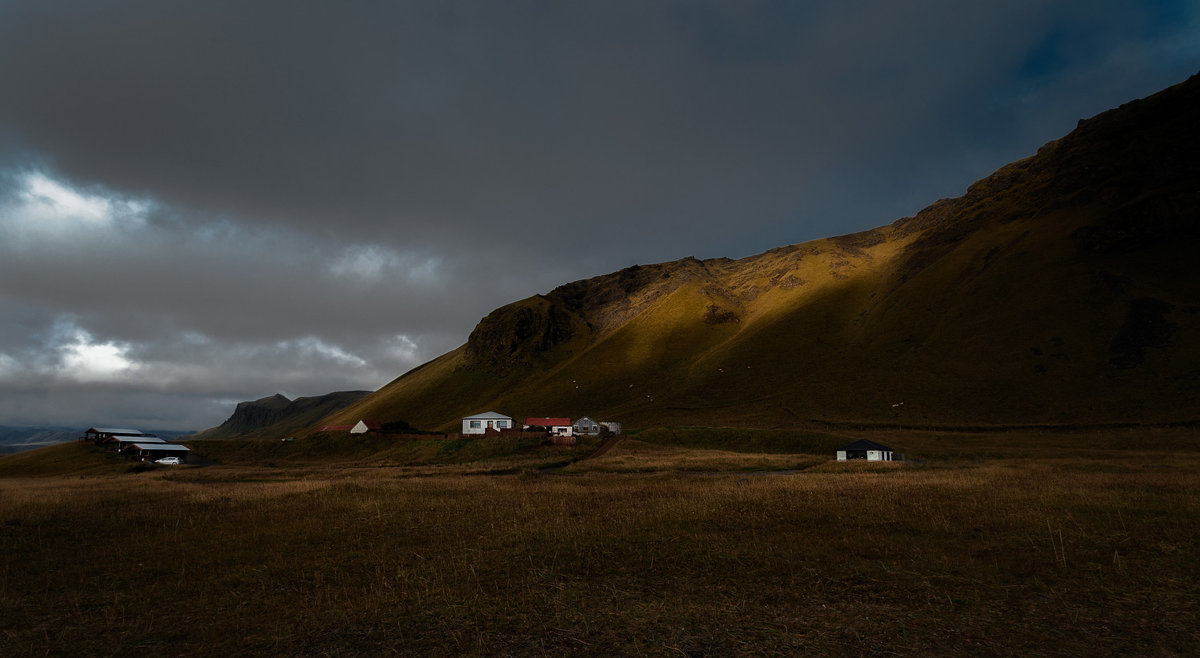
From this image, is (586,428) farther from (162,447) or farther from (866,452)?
(162,447)

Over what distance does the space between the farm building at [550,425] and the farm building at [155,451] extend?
172 feet

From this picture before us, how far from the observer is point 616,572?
1229 centimetres

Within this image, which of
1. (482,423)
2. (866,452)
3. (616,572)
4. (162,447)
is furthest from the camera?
(482,423)

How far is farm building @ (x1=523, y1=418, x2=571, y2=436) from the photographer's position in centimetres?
9838

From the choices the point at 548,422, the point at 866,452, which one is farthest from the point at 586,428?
the point at 866,452

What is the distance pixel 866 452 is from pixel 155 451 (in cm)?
9578

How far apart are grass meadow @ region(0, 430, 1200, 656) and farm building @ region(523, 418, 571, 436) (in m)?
73.0

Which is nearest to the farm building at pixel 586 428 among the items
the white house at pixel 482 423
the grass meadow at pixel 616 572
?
the white house at pixel 482 423

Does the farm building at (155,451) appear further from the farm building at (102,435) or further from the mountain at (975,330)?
the mountain at (975,330)

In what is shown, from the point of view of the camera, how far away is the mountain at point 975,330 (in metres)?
92.8

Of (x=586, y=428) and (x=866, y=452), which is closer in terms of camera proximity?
(x=866, y=452)

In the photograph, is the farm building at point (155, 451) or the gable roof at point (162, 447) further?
the gable roof at point (162, 447)

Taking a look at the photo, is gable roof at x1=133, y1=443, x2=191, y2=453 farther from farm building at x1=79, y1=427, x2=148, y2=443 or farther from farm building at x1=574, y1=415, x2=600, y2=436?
farm building at x1=574, y1=415, x2=600, y2=436

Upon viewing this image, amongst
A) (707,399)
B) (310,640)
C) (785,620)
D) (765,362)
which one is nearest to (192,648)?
(310,640)
